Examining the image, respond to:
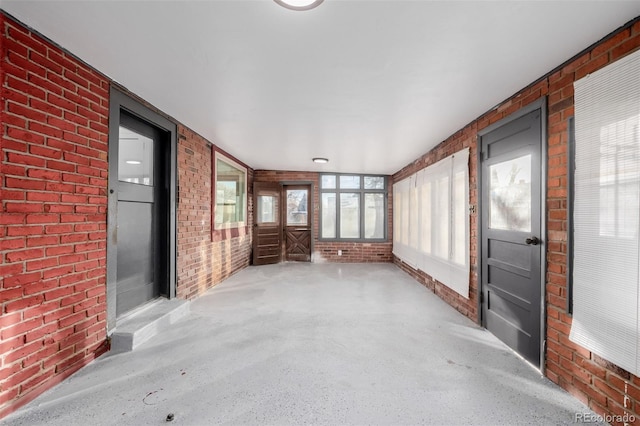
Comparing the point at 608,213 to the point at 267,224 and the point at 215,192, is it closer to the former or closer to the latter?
the point at 215,192

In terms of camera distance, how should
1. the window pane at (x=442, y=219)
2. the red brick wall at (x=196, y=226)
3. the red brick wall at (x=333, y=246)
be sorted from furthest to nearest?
the red brick wall at (x=333, y=246) < the window pane at (x=442, y=219) < the red brick wall at (x=196, y=226)

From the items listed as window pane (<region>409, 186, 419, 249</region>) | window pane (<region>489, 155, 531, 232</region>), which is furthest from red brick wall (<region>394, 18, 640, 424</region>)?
window pane (<region>409, 186, 419, 249</region>)

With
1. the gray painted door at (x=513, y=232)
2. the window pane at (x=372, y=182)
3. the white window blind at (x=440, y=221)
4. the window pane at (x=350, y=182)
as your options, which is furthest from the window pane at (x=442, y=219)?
the window pane at (x=350, y=182)

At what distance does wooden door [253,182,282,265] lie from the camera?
678cm

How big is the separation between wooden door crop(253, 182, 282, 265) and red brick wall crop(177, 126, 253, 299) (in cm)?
164

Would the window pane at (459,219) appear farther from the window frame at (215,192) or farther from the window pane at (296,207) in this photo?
the window pane at (296,207)

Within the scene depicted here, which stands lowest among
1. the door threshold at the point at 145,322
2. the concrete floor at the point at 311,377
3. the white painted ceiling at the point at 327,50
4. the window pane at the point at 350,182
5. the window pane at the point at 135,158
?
the concrete floor at the point at 311,377

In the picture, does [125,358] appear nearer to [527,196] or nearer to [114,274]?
[114,274]

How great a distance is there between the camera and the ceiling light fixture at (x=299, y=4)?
1.43 meters

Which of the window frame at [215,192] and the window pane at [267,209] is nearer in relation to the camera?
the window frame at [215,192]

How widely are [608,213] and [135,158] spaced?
4.24 meters

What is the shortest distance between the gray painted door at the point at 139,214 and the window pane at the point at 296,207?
4.23 metres

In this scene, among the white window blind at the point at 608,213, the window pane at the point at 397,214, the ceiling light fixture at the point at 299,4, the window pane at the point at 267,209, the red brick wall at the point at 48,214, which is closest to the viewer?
the ceiling light fixture at the point at 299,4

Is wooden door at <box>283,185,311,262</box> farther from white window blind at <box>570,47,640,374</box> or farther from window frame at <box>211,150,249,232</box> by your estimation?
white window blind at <box>570,47,640,374</box>
